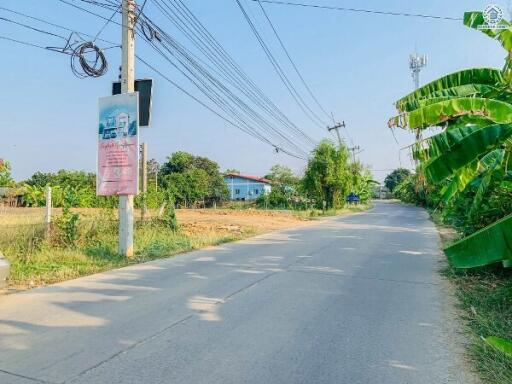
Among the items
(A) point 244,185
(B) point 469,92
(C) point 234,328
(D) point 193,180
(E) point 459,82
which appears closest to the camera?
(C) point 234,328

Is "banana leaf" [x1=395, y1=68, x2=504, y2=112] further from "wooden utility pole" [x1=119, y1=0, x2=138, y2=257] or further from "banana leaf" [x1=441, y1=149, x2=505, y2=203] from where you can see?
"wooden utility pole" [x1=119, y1=0, x2=138, y2=257]

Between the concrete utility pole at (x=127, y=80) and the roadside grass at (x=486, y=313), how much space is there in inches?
283

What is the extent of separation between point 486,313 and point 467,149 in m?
2.44

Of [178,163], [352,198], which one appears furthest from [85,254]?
[178,163]

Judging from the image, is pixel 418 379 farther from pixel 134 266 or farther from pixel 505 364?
pixel 134 266

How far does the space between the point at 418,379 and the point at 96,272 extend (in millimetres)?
6673

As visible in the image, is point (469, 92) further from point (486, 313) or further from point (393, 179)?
point (393, 179)

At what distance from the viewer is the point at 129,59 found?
34.8ft

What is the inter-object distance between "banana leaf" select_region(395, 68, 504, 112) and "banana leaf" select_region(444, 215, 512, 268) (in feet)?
12.9

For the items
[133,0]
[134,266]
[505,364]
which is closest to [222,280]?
[134,266]

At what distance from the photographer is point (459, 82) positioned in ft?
25.6

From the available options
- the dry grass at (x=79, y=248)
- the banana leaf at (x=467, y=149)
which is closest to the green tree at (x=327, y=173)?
the dry grass at (x=79, y=248)

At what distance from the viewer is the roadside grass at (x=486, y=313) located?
3.95 meters

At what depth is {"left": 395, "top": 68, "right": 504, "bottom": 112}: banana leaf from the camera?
7.39 m
